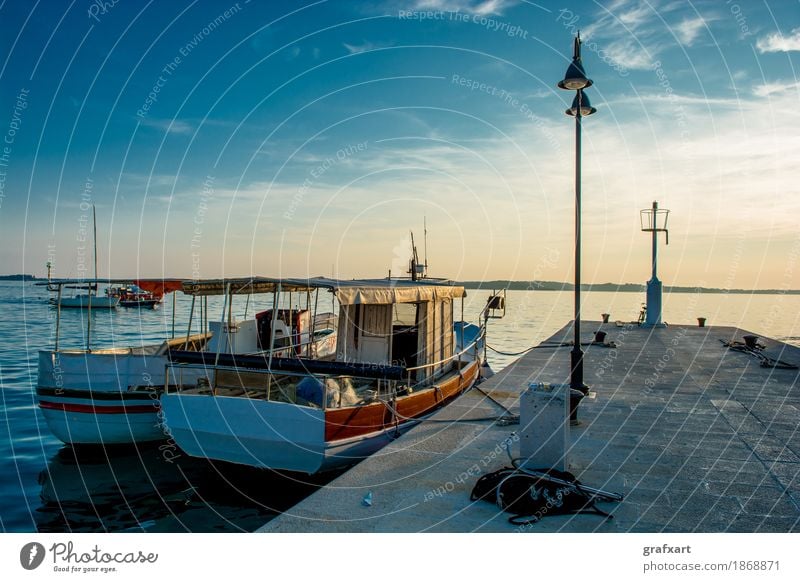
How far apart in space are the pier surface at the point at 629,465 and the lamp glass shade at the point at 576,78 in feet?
18.0

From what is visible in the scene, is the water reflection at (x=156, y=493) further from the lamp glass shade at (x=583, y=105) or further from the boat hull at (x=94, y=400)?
the lamp glass shade at (x=583, y=105)

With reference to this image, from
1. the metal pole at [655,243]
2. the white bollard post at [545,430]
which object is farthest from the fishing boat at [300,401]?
the metal pole at [655,243]

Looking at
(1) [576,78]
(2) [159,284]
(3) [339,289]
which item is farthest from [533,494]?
(2) [159,284]

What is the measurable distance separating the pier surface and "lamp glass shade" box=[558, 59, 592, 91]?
5472 millimetres

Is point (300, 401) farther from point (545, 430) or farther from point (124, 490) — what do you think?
point (545, 430)

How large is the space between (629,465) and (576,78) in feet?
19.3

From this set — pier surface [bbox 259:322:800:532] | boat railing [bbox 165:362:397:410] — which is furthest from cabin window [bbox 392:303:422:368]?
pier surface [bbox 259:322:800:532]

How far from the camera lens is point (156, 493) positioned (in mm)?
10312

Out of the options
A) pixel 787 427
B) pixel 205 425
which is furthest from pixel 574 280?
pixel 205 425

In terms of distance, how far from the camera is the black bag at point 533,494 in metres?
5.46

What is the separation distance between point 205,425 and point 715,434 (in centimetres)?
825

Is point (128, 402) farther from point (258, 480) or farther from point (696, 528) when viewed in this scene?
point (696, 528)

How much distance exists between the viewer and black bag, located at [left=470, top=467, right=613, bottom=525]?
5461 mm

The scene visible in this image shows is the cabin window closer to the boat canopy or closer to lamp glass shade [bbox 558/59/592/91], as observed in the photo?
the boat canopy
